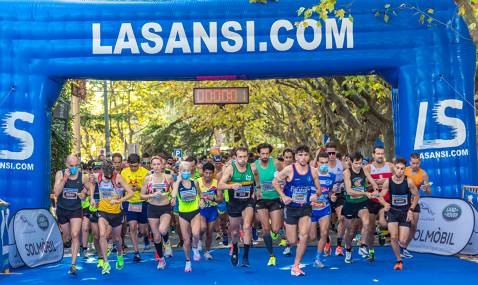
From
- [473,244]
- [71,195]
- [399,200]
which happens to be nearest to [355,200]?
[399,200]

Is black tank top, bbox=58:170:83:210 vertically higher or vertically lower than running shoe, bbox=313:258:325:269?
higher

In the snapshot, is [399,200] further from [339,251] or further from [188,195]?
[188,195]

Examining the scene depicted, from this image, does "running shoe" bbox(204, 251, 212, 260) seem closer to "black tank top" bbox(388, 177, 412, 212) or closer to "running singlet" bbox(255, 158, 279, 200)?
"running singlet" bbox(255, 158, 279, 200)

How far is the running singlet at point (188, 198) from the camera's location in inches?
406

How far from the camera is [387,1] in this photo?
39.1 ft

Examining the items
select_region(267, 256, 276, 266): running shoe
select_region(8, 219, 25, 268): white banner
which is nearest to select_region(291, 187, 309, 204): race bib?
select_region(267, 256, 276, 266): running shoe

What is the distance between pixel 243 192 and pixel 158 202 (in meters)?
1.45

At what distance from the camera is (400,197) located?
994 centimetres

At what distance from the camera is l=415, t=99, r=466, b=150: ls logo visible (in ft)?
38.3

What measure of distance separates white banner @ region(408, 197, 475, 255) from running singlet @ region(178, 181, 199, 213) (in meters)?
4.25

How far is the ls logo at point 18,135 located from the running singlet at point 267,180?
170 inches

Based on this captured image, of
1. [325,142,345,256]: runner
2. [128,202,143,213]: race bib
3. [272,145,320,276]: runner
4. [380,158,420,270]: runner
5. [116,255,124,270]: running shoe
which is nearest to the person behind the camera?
[272,145,320,276]: runner

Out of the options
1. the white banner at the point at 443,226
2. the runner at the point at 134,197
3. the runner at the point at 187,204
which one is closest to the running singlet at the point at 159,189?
the runner at the point at 187,204

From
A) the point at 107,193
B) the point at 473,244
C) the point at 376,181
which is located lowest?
the point at 473,244
